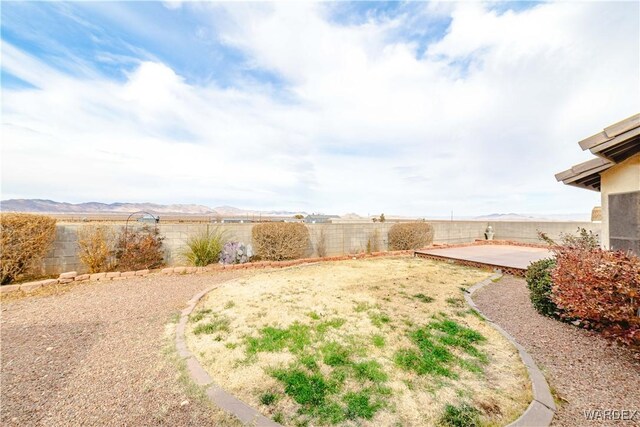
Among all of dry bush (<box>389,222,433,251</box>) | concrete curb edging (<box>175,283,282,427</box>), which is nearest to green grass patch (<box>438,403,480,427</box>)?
concrete curb edging (<box>175,283,282,427</box>)

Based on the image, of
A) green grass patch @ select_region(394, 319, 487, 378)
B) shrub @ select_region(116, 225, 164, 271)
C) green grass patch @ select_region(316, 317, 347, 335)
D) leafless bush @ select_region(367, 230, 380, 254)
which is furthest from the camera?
leafless bush @ select_region(367, 230, 380, 254)

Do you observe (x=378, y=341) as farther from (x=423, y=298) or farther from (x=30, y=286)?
(x=30, y=286)

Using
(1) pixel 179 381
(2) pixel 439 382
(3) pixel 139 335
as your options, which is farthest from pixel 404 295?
(3) pixel 139 335

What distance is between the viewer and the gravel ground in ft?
7.31

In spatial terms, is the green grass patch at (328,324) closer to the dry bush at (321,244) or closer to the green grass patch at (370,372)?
the green grass patch at (370,372)

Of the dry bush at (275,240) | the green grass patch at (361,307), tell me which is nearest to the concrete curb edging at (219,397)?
the green grass patch at (361,307)

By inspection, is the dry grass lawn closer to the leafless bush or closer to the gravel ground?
the gravel ground

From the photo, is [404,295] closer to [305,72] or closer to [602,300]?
[602,300]

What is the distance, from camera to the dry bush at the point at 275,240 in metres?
9.01

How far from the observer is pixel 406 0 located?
27.4 ft

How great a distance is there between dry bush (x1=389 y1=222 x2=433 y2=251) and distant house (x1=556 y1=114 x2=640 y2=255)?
304 inches

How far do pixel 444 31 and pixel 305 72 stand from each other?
5.36 m

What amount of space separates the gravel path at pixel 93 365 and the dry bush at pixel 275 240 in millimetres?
3979

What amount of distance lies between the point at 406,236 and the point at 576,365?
9.26m
